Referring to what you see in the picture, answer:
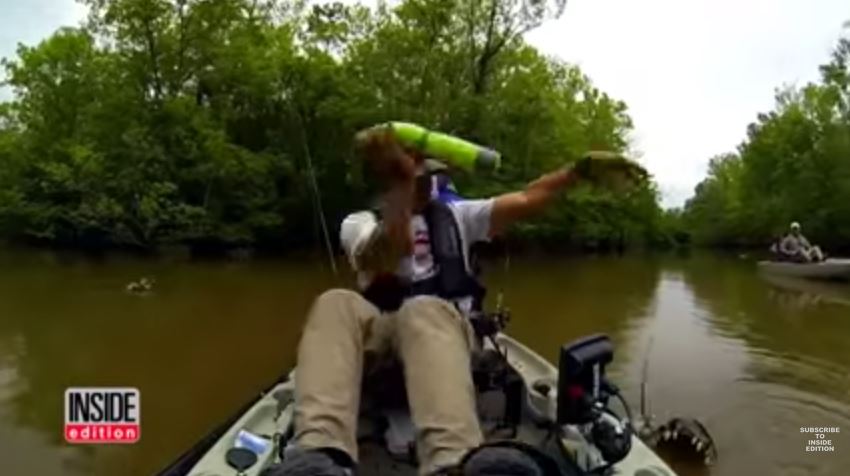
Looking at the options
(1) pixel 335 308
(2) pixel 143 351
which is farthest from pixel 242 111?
(1) pixel 335 308

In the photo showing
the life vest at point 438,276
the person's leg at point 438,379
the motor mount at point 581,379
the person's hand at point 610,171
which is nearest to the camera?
the person's leg at point 438,379

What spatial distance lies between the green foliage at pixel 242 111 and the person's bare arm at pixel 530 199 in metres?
22.3

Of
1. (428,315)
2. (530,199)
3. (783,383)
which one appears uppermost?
(530,199)

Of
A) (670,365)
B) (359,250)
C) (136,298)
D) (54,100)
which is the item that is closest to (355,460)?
(359,250)

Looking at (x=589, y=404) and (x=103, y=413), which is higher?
(x=589, y=404)

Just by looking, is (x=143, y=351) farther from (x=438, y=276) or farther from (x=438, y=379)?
(x=438, y=379)

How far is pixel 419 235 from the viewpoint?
338 cm

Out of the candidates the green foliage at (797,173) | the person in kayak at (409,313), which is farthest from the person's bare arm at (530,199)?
the green foliage at (797,173)

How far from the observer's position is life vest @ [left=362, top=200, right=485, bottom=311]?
3.36 m

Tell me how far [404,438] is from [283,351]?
679cm

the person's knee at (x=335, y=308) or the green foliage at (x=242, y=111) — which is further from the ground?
the green foliage at (x=242, y=111)

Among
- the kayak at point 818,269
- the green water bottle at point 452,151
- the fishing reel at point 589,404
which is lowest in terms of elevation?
the kayak at point 818,269

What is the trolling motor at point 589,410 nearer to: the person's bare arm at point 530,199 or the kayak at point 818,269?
the person's bare arm at point 530,199

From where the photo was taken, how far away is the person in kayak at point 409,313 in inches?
102
